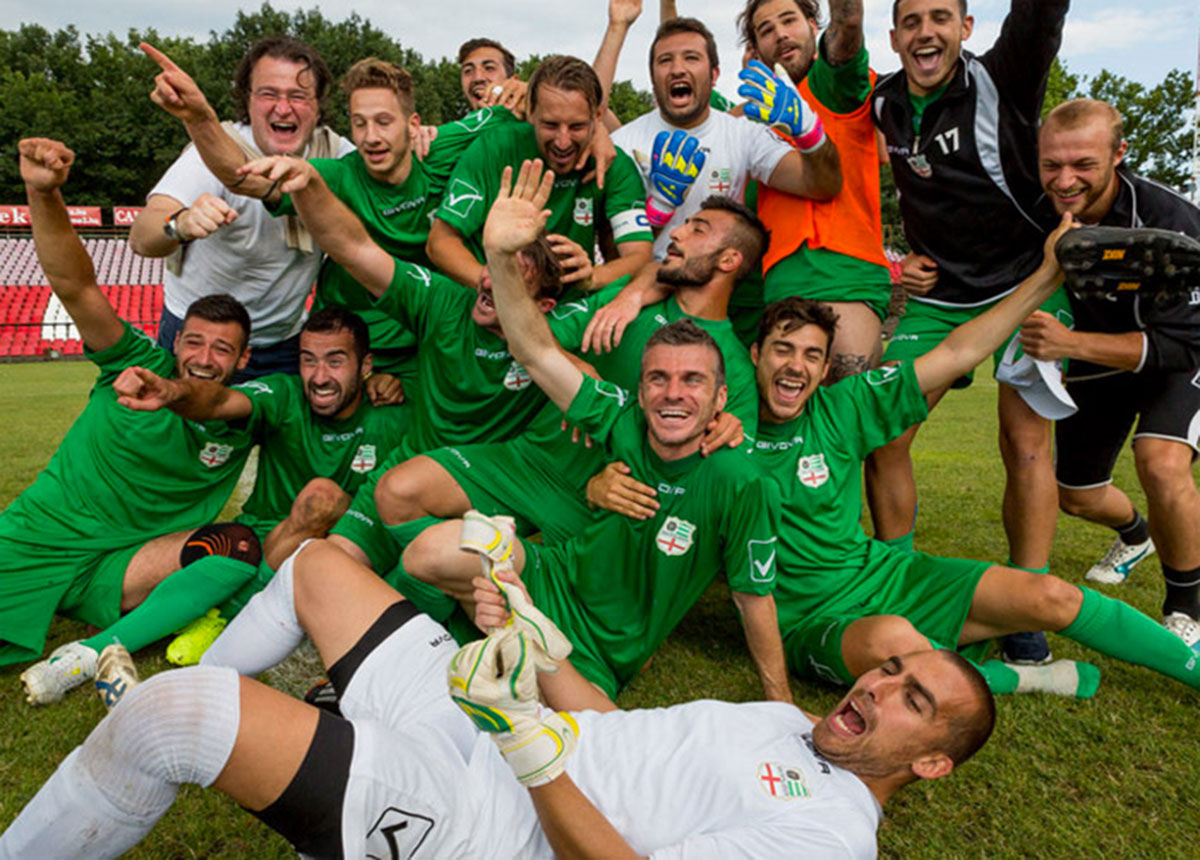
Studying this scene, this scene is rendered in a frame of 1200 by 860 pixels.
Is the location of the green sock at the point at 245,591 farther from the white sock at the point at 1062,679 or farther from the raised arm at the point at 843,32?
the raised arm at the point at 843,32

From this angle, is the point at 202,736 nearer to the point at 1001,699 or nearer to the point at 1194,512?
the point at 1001,699

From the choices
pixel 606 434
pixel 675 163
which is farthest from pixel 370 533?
pixel 675 163

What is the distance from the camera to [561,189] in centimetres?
453

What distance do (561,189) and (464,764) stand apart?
3.24m

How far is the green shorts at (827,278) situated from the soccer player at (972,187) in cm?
23

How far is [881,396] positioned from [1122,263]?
1026 mm

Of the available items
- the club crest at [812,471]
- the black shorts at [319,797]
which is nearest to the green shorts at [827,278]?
the club crest at [812,471]

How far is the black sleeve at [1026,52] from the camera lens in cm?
362

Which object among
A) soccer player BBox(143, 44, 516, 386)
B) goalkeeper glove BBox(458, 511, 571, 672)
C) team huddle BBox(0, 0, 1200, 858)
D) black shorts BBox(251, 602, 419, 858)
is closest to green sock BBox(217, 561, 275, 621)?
team huddle BBox(0, 0, 1200, 858)

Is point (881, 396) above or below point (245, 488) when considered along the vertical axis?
above

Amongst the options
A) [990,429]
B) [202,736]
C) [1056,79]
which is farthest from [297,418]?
[1056,79]

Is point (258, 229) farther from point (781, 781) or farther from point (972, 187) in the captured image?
point (781, 781)

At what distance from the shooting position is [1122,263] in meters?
3.21

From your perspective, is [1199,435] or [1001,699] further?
[1199,435]
